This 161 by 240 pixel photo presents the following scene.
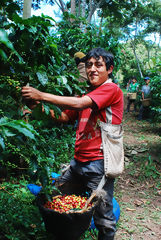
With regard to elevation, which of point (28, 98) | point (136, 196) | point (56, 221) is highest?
point (28, 98)

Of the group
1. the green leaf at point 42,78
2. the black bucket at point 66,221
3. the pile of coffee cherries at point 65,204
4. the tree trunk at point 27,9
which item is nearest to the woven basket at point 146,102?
the tree trunk at point 27,9

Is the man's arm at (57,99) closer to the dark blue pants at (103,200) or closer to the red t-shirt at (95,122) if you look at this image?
the red t-shirt at (95,122)

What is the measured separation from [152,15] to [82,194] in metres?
21.4

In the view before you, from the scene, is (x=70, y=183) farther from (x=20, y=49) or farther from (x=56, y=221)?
(x=20, y=49)

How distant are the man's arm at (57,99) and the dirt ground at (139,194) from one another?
79.9 inches

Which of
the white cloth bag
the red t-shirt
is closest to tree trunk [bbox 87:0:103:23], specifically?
the red t-shirt

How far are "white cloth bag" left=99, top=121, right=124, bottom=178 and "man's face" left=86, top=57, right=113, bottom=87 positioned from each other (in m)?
0.41

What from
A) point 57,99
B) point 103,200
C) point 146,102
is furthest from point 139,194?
point 146,102

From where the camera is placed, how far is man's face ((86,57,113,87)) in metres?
2.14

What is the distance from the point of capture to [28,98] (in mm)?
1504

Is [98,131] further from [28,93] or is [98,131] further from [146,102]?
[146,102]

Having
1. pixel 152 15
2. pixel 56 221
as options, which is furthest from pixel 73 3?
pixel 152 15

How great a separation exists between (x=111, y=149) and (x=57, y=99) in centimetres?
75

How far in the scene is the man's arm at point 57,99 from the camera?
150 cm
